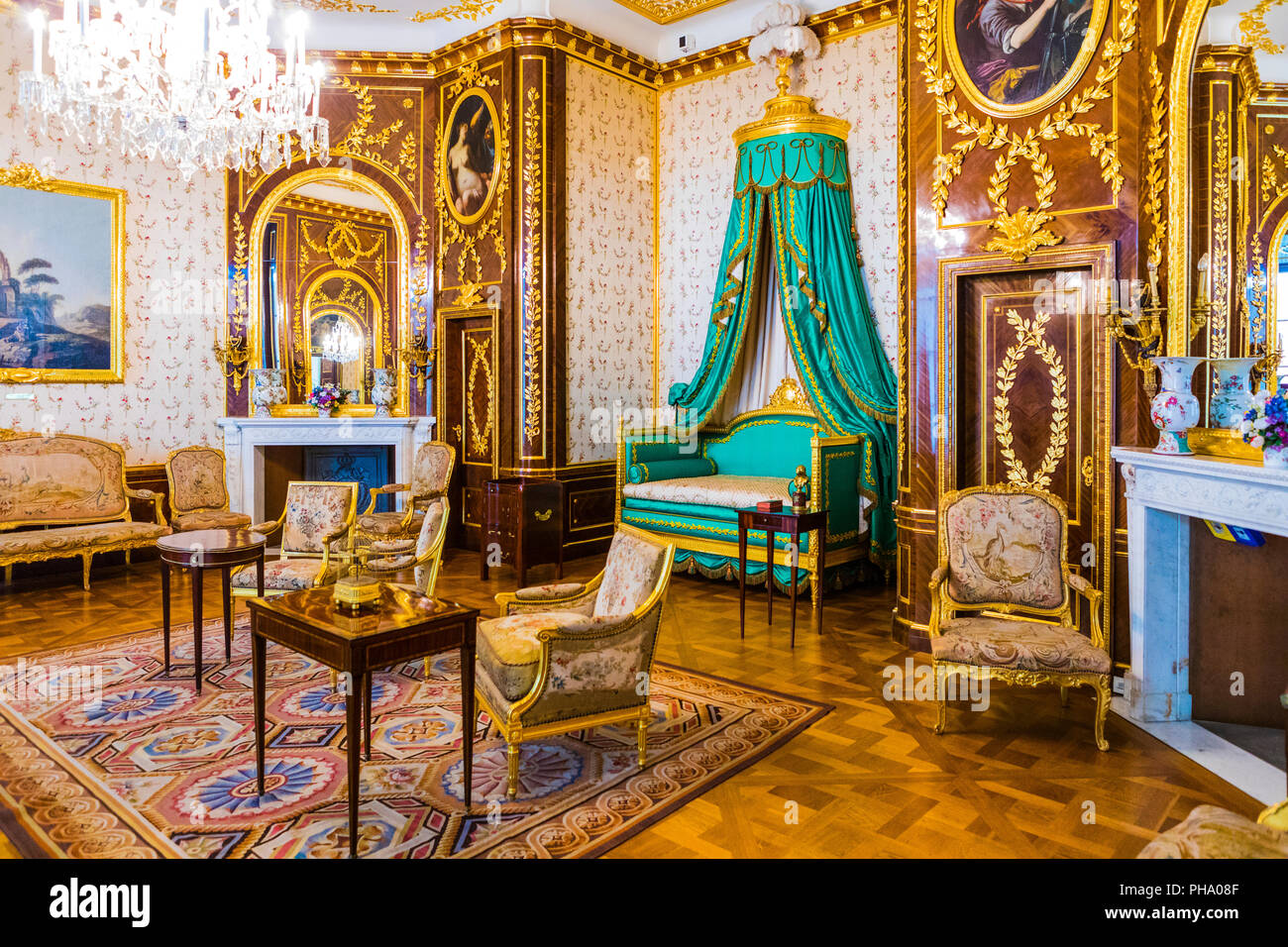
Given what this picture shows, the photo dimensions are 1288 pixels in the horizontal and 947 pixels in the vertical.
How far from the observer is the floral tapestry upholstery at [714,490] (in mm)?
6289

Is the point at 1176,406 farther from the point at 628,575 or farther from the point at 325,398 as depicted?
the point at 325,398

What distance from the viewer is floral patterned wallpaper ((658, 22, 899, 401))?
677cm

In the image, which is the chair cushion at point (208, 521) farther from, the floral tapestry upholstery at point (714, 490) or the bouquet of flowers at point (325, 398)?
the floral tapestry upholstery at point (714, 490)

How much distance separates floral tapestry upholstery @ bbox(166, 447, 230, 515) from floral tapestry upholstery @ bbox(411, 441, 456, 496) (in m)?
1.61

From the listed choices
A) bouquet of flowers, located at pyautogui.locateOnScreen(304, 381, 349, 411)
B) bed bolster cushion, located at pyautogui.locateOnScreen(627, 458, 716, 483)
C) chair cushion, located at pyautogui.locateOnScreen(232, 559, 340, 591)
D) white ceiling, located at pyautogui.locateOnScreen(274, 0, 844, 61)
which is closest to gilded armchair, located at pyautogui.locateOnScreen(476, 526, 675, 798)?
chair cushion, located at pyautogui.locateOnScreen(232, 559, 340, 591)

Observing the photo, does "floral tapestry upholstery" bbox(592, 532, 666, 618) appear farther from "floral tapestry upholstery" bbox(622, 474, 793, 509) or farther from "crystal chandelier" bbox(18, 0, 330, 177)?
"crystal chandelier" bbox(18, 0, 330, 177)

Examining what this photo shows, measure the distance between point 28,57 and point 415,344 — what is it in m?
3.53

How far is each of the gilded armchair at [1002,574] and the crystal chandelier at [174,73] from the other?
388 cm

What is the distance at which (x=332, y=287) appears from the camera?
8367 millimetres

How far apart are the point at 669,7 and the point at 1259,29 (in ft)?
17.1

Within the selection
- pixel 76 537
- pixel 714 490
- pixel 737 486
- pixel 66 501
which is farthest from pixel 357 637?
pixel 66 501

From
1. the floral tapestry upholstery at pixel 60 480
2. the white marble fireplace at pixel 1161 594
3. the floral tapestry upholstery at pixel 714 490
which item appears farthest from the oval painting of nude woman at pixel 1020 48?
the floral tapestry upholstery at pixel 60 480
